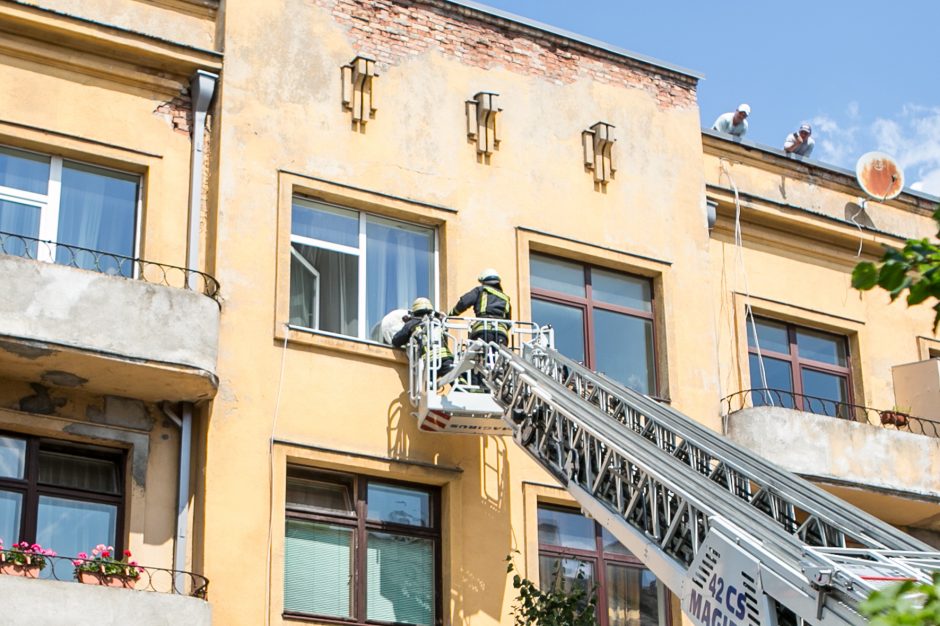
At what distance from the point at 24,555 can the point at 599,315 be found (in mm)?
7371

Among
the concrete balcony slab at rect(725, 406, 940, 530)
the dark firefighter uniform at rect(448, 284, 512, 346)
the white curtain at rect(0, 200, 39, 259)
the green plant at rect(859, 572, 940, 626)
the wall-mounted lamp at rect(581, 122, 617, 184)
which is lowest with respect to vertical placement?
the green plant at rect(859, 572, 940, 626)

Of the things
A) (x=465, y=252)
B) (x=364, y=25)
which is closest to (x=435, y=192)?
(x=465, y=252)

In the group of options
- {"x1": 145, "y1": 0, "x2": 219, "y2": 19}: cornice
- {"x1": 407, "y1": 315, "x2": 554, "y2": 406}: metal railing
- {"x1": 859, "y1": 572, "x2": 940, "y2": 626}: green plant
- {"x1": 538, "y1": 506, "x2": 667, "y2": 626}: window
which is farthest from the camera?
{"x1": 145, "y1": 0, "x2": 219, "y2": 19}: cornice

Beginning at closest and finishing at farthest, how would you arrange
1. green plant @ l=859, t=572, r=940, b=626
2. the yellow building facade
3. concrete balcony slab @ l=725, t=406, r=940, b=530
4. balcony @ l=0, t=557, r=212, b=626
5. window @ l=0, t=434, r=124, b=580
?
green plant @ l=859, t=572, r=940, b=626 → balcony @ l=0, t=557, r=212, b=626 → window @ l=0, t=434, r=124, b=580 → the yellow building facade → concrete balcony slab @ l=725, t=406, r=940, b=530

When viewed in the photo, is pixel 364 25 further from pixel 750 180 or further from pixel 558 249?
pixel 750 180

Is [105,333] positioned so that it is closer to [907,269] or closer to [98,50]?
[98,50]

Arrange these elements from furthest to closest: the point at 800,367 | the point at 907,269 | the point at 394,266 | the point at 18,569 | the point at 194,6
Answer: the point at 800,367 < the point at 394,266 < the point at 194,6 < the point at 18,569 < the point at 907,269

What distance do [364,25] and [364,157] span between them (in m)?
1.57

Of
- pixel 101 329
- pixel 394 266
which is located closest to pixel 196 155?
pixel 394 266

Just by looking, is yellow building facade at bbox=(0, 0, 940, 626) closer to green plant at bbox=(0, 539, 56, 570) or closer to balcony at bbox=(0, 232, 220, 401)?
balcony at bbox=(0, 232, 220, 401)

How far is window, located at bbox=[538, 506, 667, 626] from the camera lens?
16172 millimetres

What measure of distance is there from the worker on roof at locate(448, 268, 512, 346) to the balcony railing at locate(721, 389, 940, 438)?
407cm

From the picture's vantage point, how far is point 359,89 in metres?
16.8

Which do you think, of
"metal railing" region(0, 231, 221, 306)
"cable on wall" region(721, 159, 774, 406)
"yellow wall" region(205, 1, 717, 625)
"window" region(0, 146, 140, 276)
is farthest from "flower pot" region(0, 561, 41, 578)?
"cable on wall" region(721, 159, 774, 406)
